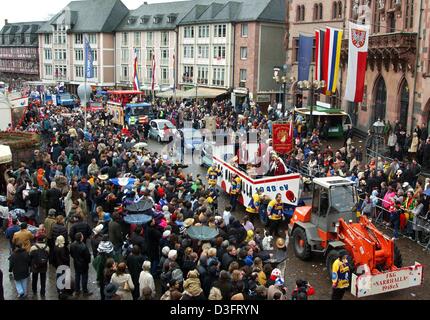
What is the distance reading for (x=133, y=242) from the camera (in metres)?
12.0

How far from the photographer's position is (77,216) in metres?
12.9

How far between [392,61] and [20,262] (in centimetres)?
2624

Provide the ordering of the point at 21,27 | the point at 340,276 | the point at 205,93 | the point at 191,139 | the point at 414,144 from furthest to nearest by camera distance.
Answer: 1. the point at 21,27
2. the point at 205,93
3. the point at 191,139
4. the point at 414,144
5. the point at 340,276

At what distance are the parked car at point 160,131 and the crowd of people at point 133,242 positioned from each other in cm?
1248

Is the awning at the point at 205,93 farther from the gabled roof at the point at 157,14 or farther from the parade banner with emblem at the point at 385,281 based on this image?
the parade banner with emblem at the point at 385,281

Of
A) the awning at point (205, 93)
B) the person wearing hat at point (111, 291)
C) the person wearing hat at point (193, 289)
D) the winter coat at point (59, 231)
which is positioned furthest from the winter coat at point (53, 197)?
the awning at point (205, 93)

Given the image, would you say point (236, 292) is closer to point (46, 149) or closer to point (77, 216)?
point (77, 216)

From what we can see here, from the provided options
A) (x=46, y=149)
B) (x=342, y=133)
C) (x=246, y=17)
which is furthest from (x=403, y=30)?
(x=246, y=17)

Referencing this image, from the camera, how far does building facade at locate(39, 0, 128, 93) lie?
73.2 metres

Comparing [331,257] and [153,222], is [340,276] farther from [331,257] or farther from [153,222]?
[153,222]

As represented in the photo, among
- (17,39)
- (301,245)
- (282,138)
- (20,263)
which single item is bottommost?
(301,245)

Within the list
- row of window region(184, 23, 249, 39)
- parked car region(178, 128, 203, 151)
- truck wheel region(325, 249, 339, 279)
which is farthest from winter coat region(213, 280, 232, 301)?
row of window region(184, 23, 249, 39)

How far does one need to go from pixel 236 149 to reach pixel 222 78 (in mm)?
34376

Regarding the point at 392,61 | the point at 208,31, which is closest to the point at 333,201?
the point at 392,61
